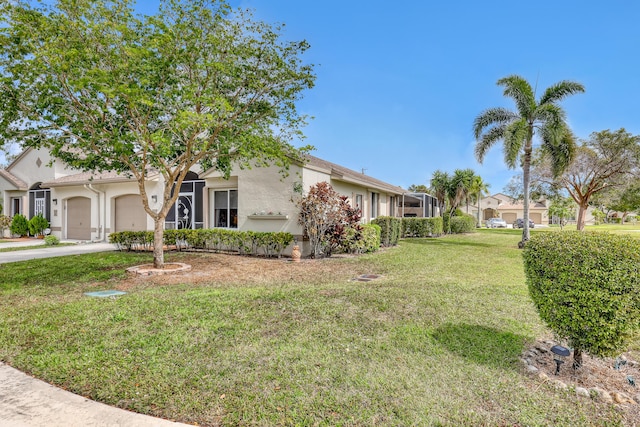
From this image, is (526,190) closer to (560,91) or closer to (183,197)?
(560,91)

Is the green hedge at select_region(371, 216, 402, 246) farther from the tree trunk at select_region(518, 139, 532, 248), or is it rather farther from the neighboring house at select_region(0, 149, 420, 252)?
the tree trunk at select_region(518, 139, 532, 248)

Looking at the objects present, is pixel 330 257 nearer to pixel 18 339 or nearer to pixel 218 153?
pixel 218 153

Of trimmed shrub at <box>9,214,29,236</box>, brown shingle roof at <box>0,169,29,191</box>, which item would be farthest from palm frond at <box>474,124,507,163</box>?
brown shingle roof at <box>0,169,29,191</box>

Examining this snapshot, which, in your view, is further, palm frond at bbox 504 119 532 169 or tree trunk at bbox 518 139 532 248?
tree trunk at bbox 518 139 532 248

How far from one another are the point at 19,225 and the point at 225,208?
15307mm

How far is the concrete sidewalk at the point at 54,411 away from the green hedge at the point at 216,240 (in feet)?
28.9

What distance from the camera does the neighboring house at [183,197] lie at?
12.8m

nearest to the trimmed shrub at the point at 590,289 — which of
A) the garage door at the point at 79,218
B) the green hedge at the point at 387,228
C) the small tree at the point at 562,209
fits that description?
the green hedge at the point at 387,228

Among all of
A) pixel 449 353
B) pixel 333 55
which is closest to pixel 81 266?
pixel 449 353

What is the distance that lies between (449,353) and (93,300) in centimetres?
625

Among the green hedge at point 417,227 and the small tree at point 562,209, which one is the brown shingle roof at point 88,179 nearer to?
the green hedge at point 417,227

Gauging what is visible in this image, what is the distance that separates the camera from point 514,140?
17141 millimetres

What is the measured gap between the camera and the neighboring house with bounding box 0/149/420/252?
12766mm

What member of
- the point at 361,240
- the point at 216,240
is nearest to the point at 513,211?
the point at 361,240
